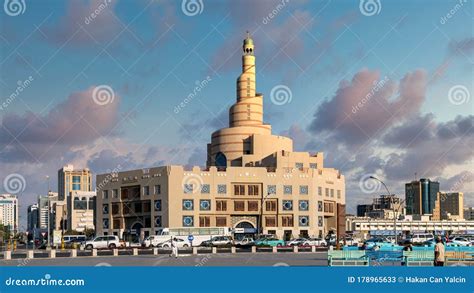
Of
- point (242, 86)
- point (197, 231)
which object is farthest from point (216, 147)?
point (197, 231)

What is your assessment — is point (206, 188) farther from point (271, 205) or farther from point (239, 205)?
point (271, 205)

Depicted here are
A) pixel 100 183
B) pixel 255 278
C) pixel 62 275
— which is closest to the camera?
pixel 62 275

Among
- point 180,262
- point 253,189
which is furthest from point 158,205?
point 180,262

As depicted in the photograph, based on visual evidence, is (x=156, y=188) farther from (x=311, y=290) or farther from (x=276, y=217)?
(x=311, y=290)

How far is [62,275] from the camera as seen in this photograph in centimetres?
2127

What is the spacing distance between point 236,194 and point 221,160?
51.5 feet

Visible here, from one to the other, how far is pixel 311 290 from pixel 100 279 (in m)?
6.51

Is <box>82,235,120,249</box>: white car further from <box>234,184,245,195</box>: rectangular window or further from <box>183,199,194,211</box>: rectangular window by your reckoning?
<box>234,184,245,195</box>: rectangular window

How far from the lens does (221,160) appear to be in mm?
132875

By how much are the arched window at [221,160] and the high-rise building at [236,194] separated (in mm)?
365

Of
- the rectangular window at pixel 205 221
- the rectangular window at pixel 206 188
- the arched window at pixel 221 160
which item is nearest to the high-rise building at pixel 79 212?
the arched window at pixel 221 160

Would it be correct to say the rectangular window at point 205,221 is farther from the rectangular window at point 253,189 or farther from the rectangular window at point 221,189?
the rectangular window at point 253,189

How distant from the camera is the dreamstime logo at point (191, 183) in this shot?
115750mm

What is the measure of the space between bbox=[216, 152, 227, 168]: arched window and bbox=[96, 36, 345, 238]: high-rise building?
0.37m
